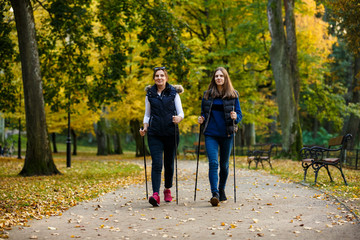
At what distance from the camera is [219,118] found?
7.55 metres

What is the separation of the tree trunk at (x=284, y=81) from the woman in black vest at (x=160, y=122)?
13817mm

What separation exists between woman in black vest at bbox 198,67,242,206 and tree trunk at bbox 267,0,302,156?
1354 centimetres

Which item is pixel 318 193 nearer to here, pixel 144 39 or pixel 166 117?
pixel 166 117

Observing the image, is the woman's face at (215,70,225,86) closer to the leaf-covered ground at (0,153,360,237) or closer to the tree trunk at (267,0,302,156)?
the leaf-covered ground at (0,153,360,237)

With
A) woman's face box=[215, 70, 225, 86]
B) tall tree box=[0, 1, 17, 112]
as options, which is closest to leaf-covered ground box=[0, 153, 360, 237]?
woman's face box=[215, 70, 225, 86]

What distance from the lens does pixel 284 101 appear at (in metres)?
20.9

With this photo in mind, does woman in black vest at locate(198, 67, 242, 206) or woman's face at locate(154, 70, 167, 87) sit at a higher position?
woman's face at locate(154, 70, 167, 87)

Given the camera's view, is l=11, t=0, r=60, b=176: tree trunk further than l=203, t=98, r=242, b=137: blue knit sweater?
Yes

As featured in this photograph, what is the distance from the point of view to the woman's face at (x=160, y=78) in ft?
25.0

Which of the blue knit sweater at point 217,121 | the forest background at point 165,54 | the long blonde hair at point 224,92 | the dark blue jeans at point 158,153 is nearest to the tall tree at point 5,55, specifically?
the forest background at point 165,54

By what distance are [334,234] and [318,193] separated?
141 inches

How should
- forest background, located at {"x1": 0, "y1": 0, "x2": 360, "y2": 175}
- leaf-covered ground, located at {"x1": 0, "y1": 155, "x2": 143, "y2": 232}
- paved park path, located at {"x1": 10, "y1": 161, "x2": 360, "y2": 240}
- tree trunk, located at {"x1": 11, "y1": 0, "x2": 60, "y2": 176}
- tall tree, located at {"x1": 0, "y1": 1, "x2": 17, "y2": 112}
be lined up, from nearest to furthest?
paved park path, located at {"x1": 10, "y1": 161, "x2": 360, "y2": 240} < leaf-covered ground, located at {"x1": 0, "y1": 155, "x2": 143, "y2": 232} < tree trunk, located at {"x1": 11, "y1": 0, "x2": 60, "y2": 176} < forest background, located at {"x1": 0, "y1": 0, "x2": 360, "y2": 175} < tall tree, located at {"x1": 0, "y1": 1, "x2": 17, "y2": 112}

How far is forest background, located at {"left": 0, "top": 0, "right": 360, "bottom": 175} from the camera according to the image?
1551cm

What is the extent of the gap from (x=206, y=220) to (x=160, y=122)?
2.02m
